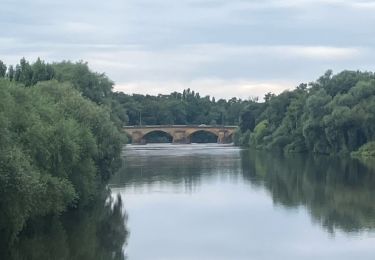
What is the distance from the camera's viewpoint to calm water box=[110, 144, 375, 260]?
1270 inches

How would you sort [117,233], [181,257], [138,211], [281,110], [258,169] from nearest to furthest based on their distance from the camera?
[181,257] < [117,233] < [138,211] < [258,169] < [281,110]

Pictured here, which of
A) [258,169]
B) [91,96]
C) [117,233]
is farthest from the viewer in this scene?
[258,169]

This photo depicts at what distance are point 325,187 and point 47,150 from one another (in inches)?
1116

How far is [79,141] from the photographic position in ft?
127

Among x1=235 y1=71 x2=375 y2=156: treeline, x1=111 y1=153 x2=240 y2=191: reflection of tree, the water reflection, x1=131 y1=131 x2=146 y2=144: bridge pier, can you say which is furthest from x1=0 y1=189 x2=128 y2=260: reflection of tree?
x1=131 y1=131 x2=146 y2=144: bridge pier

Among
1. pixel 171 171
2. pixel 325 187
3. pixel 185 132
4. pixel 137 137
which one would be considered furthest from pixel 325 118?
pixel 185 132

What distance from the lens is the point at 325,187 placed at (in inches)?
2216

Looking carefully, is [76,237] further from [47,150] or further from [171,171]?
[171,171]

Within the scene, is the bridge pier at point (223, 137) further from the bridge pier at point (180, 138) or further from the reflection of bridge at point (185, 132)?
the bridge pier at point (180, 138)

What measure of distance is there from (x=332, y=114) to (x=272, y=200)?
4596cm

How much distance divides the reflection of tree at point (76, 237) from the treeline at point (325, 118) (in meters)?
54.0

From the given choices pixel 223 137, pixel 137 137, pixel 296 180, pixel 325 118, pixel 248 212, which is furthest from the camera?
pixel 223 137

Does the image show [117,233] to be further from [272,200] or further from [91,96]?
[91,96]

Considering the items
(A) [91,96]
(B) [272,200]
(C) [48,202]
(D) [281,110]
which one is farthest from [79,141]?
(D) [281,110]
